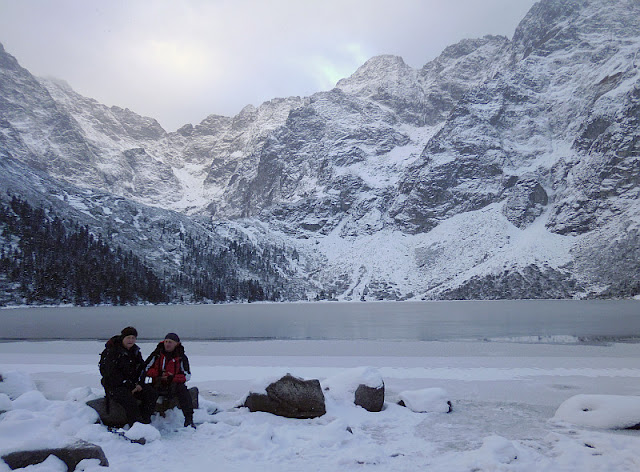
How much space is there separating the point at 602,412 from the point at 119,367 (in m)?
13.2

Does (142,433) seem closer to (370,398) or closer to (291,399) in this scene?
(291,399)

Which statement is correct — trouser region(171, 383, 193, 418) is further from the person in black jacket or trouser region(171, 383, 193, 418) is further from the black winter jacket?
the black winter jacket

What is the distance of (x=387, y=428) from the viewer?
12.5 meters

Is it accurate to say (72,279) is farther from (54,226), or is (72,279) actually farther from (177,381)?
(177,381)

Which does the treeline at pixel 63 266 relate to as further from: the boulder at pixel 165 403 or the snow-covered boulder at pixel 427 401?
the snow-covered boulder at pixel 427 401


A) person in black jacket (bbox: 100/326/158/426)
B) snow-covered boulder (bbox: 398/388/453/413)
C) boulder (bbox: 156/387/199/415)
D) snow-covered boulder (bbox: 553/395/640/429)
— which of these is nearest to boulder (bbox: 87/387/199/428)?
boulder (bbox: 156/387/199/415)

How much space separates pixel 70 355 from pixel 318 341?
2110 centimetres

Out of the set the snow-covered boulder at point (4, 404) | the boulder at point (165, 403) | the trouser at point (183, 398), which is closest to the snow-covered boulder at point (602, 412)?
the trouser at point (183, 398)

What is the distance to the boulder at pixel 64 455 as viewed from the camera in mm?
7641

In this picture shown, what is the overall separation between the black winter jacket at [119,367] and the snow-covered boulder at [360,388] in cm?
Result: 671

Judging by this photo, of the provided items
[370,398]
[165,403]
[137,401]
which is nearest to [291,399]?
[370,398]

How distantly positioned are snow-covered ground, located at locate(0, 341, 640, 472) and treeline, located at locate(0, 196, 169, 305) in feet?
476

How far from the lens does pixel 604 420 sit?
1259 centimetres

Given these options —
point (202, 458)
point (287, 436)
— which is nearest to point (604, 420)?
point (287, 436)
